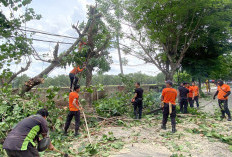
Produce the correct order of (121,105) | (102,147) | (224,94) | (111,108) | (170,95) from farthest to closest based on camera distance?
1. (121,105)
2. (111,108)
3. (224,94)
4. (170,95)
5. (102,147)

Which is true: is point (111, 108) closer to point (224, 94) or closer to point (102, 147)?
point (102, 147)

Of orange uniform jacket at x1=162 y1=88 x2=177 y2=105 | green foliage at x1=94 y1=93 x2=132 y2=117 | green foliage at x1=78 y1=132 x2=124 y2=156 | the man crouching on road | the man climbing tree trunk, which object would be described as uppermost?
the man climbing tree trunk

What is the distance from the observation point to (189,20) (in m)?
13.2

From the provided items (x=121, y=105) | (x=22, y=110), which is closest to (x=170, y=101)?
(x=121, y=105)

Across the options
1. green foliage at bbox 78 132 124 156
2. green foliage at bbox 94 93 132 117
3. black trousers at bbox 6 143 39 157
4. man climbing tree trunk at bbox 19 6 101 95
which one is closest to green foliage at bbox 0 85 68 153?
man climbing tree trunk at bbox 19 6 101 95

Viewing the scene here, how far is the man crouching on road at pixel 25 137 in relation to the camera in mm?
2932

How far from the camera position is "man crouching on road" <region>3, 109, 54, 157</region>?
293 centimetres

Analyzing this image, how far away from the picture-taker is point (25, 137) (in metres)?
3.00

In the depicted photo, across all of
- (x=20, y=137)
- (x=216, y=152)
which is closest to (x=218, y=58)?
(x=216, y=152)

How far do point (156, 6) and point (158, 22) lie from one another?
1223 mm

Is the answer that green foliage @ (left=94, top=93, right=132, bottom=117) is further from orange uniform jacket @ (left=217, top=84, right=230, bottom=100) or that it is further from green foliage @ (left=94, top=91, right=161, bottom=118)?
orange uniform jacket @ (left=217, top=84, right=230, bottom=100)

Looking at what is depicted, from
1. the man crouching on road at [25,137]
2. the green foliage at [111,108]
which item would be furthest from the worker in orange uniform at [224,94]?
the man crouching on road at [25,137]

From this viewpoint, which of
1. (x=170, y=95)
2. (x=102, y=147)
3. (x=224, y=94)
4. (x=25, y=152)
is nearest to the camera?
(x=25, y=152)

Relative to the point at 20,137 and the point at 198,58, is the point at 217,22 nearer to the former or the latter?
the point at 198,58
